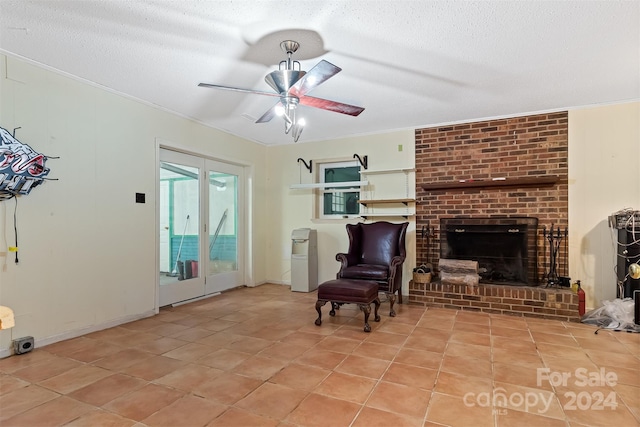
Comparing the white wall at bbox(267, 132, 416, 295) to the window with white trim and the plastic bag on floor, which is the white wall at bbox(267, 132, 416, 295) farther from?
the plastic bag on floor

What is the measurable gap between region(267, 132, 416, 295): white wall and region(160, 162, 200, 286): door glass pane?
1.52 metres

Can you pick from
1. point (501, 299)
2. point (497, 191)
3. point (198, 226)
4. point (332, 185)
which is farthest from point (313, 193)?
point (501, 299)

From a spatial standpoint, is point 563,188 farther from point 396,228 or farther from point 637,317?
point 396,228

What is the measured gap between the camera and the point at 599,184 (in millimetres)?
3898

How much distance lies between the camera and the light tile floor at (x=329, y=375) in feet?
6.14

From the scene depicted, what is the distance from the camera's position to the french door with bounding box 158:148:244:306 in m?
4.27

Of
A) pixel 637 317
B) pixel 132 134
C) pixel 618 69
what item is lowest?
pixel 637 317

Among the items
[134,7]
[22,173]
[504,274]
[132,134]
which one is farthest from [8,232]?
[504,274]

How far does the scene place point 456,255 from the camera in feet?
14.9

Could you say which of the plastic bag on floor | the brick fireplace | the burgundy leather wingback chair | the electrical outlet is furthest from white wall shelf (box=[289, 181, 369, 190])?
the electrical outlet

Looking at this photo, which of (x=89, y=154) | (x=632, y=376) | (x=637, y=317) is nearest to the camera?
(x=632, y=376)

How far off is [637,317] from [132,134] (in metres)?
5.27

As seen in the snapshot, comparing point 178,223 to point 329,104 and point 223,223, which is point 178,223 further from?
point 329,104

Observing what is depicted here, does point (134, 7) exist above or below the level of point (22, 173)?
above
